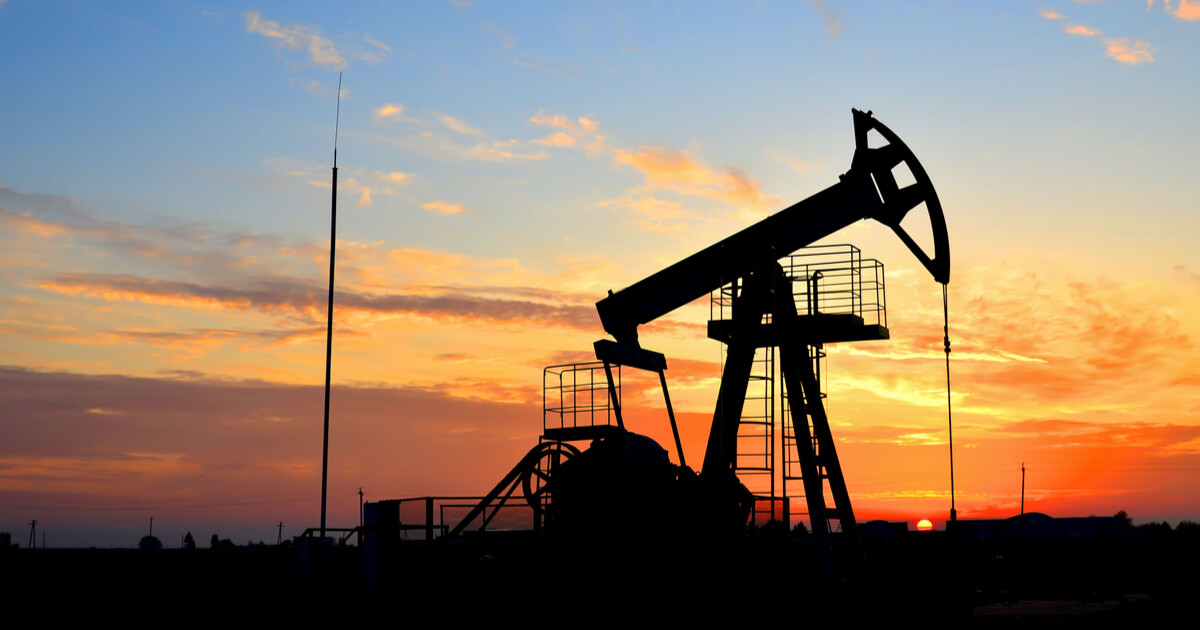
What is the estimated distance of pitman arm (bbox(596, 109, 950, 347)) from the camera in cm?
2378

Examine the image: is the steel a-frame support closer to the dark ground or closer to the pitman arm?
the pitman arm

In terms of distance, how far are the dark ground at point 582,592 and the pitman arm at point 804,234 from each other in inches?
216

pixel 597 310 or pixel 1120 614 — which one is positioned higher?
pixel 597 310

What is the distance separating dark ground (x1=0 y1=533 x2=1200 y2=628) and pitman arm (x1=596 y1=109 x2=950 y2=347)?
18.0 feet

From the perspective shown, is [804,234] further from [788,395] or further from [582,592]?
[582,592]

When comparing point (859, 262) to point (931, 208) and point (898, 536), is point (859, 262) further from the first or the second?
point (898, 536)

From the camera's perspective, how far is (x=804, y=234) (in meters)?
24.4

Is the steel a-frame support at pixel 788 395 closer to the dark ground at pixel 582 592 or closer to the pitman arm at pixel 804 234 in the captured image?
the pitman arm at pixel 804 234

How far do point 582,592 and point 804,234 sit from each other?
9.12m

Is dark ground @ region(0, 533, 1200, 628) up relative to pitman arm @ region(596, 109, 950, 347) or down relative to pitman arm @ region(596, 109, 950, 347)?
down

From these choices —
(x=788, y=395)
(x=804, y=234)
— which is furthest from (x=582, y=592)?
(x=804, y=234)

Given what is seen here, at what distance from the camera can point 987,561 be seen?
35938 mm

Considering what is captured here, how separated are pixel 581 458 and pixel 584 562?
2.07 metres

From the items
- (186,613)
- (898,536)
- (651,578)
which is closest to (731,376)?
(651,578)
